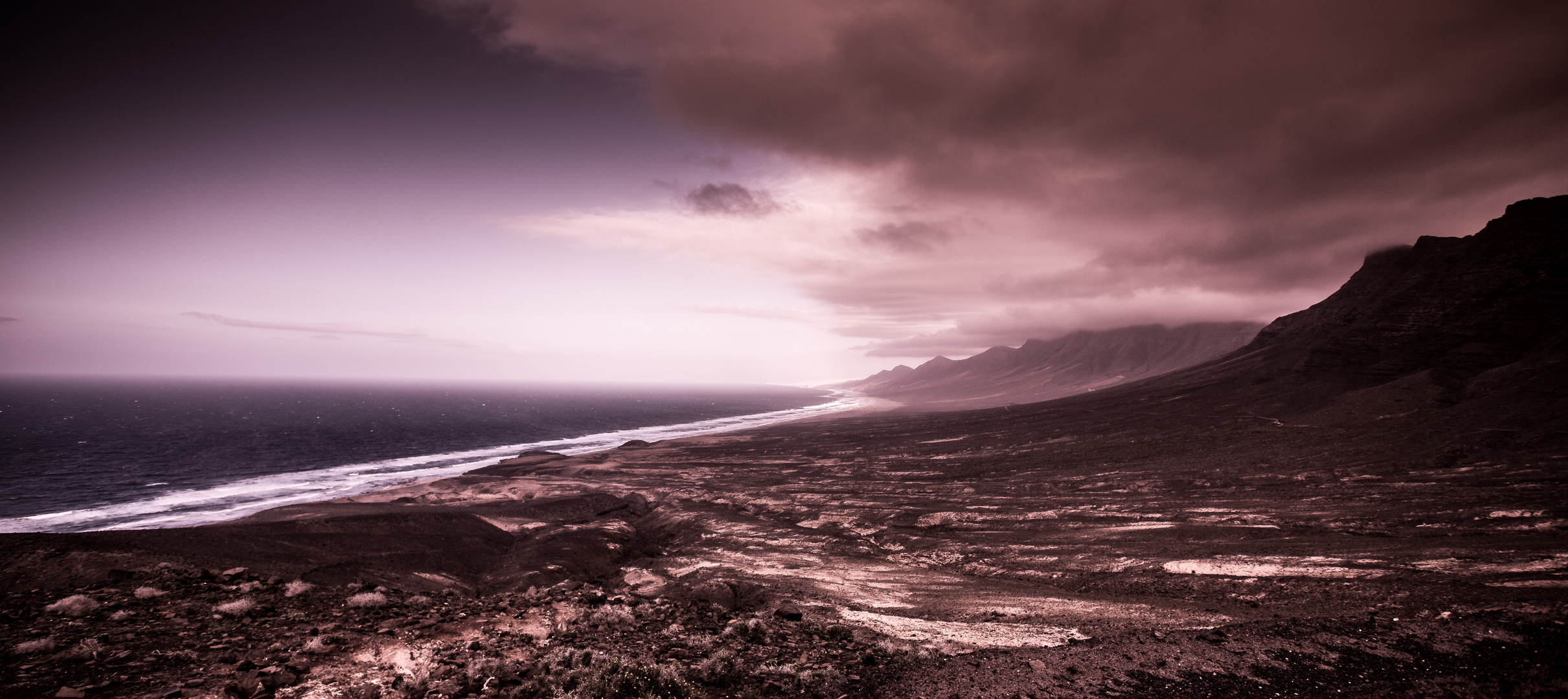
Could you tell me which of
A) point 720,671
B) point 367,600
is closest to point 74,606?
point 367,600

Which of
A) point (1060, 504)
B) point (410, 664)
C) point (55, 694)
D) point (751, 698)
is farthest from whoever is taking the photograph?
point (1060, 504)

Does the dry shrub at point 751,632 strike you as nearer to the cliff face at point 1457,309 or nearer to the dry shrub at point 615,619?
the dry shrub at point 615,619

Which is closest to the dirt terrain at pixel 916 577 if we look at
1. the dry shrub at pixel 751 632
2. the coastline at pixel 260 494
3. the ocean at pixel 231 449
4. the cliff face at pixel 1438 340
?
the dry shrub at pixel 751 632

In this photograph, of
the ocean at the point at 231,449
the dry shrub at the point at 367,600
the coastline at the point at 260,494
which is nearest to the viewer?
the dry shrub at the point at 367,600

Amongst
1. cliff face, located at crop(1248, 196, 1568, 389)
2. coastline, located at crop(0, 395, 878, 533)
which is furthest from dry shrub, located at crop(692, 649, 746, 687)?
cliff face, located at crop(1248, 196, 1568, 389)

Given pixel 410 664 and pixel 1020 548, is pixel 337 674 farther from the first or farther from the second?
pixel 1020 548

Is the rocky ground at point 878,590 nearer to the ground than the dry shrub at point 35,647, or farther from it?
nearer to the ground

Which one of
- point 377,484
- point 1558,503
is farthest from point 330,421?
point 1558,503
